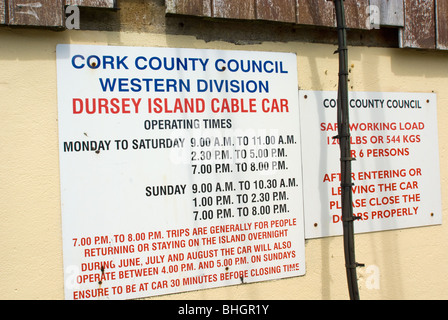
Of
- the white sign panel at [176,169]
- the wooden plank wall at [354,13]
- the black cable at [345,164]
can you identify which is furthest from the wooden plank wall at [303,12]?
the black cable at [345,164]

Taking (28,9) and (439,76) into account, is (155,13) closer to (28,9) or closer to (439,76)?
(28,9)

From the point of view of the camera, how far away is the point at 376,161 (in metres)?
2.70

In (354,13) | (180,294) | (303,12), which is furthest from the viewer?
(354,13)

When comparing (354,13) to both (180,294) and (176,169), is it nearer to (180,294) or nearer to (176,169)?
(176,169)

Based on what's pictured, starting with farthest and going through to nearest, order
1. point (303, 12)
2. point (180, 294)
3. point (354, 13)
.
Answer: point (354, 13) < point (303, 12) < point (180, 294)

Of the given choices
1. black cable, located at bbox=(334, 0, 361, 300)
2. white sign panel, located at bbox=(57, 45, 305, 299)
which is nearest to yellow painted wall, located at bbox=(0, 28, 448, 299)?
white sign panel, located at bbox=(57, 45, 305, 299)

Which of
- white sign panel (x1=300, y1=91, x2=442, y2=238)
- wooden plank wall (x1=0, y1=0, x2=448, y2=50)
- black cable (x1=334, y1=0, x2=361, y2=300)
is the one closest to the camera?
wooden plank wall (x1=0, y1=0, x2=448, y2=50)

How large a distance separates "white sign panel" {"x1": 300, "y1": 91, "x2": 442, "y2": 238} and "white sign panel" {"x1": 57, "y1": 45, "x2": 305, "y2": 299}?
116mm

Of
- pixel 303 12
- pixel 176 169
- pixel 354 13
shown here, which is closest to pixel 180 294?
pixel 176 169

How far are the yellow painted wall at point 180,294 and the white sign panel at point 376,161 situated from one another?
2.9 inches

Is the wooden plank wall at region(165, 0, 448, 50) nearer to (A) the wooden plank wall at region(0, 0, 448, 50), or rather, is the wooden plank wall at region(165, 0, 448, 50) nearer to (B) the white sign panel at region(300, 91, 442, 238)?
(A) the wooden plank wall at region(0, 0, 448, 50)

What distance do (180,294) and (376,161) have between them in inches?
54.8

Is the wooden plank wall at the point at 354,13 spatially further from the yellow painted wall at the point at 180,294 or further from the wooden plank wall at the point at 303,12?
the yellow painted wall at the point at 180,294

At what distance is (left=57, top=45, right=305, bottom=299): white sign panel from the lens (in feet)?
7.07
